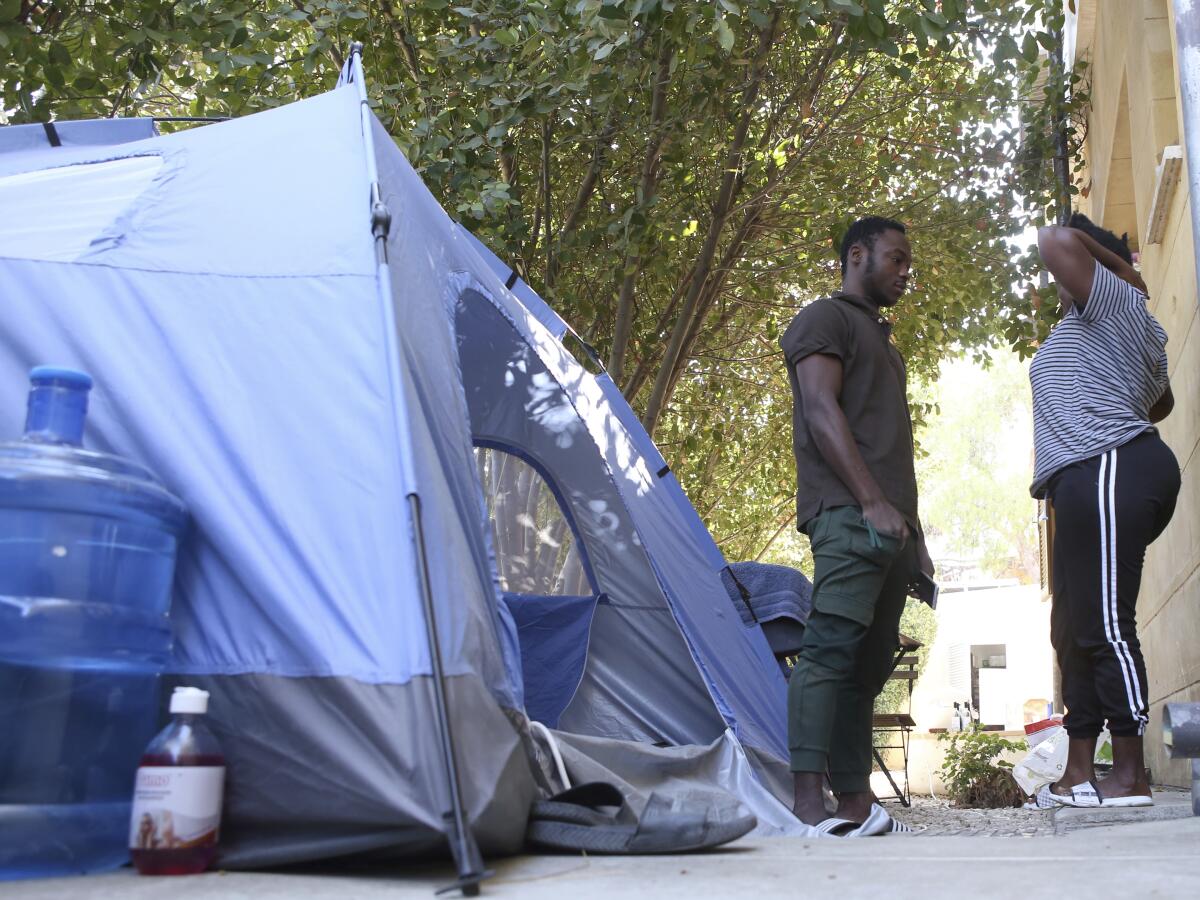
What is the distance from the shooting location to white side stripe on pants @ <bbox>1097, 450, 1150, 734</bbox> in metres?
3.48

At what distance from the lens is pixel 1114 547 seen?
3.53 metres

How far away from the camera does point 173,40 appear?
5738 millimetres

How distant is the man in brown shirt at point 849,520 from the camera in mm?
3404

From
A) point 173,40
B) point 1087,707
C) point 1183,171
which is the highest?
point 173,40

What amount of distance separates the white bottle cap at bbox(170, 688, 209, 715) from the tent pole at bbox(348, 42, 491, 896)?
0.42 metres

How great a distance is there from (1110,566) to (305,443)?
89.5 inches

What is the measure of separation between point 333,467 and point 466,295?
1.57 metres

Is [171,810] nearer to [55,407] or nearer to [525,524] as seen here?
[55,407]

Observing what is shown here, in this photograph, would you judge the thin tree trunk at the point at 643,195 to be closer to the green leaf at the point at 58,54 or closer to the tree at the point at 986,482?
the green leaf at the point at 58,54

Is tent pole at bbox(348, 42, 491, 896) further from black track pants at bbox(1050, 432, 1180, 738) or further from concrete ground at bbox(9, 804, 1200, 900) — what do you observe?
black track pants at bbox(1050, 432, 1180, 738)

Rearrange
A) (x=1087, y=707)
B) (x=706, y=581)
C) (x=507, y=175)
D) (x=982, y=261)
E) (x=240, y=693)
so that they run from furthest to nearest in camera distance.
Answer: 1. (x=982, y=261)
2. (x=507, y=175)
3. (x=706, y=581)
4. (x=1087, y=707)
5. (x=240, y=693)

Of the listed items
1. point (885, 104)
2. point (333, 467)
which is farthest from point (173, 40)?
point (885, 104)

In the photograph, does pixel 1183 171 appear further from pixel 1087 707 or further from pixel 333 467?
pixel 333 467

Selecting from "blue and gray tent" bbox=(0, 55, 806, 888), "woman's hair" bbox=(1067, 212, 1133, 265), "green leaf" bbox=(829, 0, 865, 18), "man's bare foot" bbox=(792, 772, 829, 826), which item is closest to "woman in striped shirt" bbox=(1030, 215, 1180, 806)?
"woman's hair" bbox=(1067, 212, 1133, 265)
